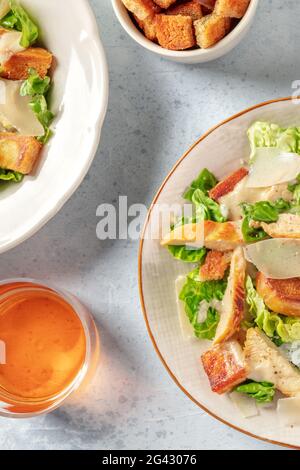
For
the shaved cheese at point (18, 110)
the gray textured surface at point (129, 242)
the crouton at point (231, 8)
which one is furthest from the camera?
the gray textured surface at point (129, 242)

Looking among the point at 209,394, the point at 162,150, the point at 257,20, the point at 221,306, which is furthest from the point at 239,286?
the point at 257,20

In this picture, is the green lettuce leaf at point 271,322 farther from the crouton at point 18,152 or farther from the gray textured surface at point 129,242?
the crouton at point 18,152

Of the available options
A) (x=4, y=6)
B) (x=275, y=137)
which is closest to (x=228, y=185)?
(x=275, y=137)

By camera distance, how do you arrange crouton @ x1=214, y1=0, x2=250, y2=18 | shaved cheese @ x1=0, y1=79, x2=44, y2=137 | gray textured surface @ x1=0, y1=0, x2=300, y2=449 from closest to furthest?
1. crouton @ x1=214, y1=0, x2=250, y2=18
2. shaved cheese @ x1=0, y1=79, x2=44, y2=137
3. gray textured surface @ x1=0, y1=0, x2=300, y2=449

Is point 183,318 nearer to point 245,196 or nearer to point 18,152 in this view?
point 245,196

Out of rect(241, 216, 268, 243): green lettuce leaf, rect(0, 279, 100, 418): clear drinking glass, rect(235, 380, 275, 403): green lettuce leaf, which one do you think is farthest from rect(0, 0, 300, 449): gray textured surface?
rect(241, 216, 268, 243): green lettuce leaf

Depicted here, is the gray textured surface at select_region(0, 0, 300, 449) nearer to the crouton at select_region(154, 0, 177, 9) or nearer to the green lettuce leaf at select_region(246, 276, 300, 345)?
the crouton at select_region(154, 0, 177, 9)

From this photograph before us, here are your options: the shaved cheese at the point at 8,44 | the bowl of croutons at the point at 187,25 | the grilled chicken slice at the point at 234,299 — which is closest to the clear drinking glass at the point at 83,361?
the grilled chicken slice at the point at 234,299
